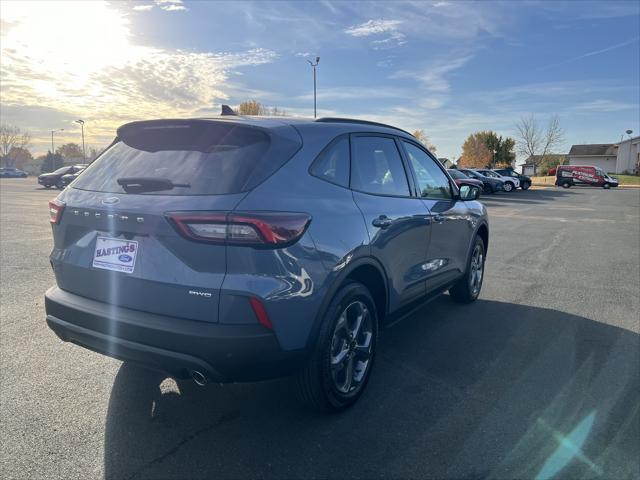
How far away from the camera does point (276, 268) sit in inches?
97.0

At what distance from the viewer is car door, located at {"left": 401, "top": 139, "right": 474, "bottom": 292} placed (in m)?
4.18

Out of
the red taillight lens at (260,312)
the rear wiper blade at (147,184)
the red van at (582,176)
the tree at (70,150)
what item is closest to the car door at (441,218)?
the red taillight lens at (260,312)

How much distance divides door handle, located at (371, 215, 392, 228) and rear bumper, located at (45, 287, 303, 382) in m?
1.04

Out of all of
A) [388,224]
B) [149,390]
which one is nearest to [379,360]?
[388,224]

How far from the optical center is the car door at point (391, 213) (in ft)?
10.7

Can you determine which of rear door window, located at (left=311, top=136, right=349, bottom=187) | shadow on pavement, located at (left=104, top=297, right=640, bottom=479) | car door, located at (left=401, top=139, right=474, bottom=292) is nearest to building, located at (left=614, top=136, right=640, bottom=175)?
car door, located at (left=401, top=139, right=474, bottom=292)

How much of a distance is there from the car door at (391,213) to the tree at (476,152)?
85.9 m

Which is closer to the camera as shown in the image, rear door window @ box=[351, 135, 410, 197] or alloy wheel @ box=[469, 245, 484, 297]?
rear door window @ box=[351, 135, 410, 197]

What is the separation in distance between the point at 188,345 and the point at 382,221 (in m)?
1.53

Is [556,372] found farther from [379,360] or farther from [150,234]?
[150,234]

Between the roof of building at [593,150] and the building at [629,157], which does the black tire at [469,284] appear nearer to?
the building at [629,157]

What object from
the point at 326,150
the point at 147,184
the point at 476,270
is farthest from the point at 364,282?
the point at 476,270

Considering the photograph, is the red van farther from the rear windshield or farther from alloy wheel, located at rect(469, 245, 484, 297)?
the rear windshield

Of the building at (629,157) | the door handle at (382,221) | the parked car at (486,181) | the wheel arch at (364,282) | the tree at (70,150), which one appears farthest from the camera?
the tree at (70,150)
